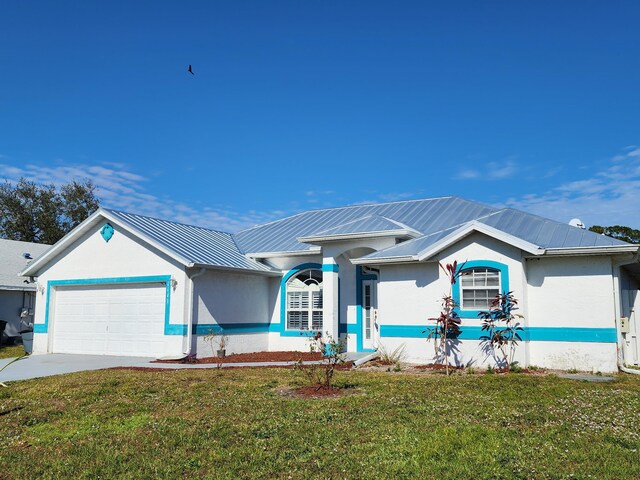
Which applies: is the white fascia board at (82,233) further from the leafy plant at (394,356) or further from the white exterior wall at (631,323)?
the white exterior wall at (631,323)

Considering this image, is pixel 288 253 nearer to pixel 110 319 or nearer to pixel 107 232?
pixel 107 232

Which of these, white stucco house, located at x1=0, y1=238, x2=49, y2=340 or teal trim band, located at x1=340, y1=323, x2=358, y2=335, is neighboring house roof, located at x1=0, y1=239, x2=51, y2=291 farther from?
teal trim band, located at x1=340, y1=323, x2=358, y2=335

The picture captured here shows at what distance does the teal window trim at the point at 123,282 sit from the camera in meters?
17.8

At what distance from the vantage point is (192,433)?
7.79 metres

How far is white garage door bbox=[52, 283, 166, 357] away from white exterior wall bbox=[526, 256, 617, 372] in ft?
36.3

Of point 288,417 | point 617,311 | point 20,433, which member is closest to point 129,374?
point 20,433

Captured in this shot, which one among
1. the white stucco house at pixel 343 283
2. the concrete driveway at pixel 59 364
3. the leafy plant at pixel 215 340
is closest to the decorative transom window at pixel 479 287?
the white stucco house at pixel 343 283

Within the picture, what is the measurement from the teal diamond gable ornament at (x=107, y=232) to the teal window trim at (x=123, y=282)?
4.57ft

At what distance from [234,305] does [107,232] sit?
5.00 m

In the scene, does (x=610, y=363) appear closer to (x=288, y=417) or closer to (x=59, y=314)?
(x=288, y=417)

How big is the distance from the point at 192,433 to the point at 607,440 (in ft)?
17.4

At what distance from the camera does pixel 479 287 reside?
1504cm

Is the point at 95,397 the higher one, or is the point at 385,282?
the point at 385,282

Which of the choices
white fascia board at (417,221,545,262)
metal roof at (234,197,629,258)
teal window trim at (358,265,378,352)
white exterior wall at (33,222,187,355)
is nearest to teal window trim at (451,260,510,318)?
white fascia board at (417,221,545,262)
